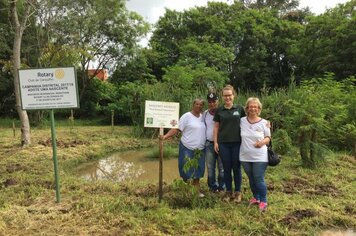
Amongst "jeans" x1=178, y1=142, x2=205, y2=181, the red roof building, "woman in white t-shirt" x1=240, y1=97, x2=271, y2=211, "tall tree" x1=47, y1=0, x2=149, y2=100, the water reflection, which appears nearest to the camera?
"woman in white t-shirt" x1=240, y1=97, x2=271, y2=211

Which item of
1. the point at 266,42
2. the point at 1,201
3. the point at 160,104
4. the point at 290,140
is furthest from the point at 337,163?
the point at 266,42

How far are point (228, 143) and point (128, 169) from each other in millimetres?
3664

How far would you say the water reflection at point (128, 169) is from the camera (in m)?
6.93

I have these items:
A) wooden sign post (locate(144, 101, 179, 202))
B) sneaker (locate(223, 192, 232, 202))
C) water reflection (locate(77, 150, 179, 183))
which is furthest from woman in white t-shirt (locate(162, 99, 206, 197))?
water reflection (locate(77, 150, 179, 183))

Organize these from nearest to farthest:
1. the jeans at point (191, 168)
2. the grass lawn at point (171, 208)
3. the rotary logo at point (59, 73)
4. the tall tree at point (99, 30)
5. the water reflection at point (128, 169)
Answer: the grass lawn at point (171, 208)
the rotary logo at point (59, 73)
the jeans at point (191, 168)
the water reflection at point (128, 169)
the tall tree at point (99, 30)

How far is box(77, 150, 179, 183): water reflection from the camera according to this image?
22.7 ft

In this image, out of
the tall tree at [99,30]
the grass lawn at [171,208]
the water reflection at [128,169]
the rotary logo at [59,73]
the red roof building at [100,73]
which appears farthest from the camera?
the red roof building at [100,73]

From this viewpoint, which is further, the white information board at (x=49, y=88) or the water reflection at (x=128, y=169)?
the water reflection at (x=128, y=169)

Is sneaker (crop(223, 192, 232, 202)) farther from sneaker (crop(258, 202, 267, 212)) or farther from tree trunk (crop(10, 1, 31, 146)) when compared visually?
tree trunk (crop(10, 1, 31, 146))

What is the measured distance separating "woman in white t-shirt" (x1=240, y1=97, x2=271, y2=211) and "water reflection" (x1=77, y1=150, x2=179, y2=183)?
223 cm

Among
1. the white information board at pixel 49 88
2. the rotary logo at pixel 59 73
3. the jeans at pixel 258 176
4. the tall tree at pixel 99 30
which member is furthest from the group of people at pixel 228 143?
the tall tree at pixel 99 30

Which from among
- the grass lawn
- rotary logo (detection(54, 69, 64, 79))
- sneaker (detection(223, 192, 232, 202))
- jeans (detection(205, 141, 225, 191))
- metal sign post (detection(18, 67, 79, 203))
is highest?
rotary logo (detection(54, 69, 64, 79))

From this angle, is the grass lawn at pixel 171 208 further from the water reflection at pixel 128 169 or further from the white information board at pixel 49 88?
the white information board at pixel 49 88

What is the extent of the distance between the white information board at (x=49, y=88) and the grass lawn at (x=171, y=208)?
4.01ft
